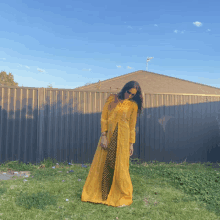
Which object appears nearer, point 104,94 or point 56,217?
point 56,217

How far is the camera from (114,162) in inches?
120

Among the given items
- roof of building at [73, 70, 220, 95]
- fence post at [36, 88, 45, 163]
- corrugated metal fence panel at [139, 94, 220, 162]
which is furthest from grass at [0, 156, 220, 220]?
roof of building at [73, 70, 220, 95]

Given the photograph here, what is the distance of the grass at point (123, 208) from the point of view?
9.07 ft

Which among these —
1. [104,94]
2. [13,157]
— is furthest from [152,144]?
[13,157]

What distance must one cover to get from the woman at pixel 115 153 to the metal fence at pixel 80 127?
285 cm

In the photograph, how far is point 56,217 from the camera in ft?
8.65

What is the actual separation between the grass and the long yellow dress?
0.16m

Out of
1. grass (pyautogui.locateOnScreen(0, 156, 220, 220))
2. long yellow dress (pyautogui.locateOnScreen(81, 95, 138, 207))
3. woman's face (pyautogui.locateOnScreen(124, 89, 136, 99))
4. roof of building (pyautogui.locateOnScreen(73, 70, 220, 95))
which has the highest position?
roof of building (pyautogui.locateOnScreen(73, 70, 220, 95))

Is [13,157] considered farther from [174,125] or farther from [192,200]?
[174,125]

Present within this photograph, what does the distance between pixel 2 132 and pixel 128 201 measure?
4.26m

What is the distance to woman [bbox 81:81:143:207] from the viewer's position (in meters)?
2.98

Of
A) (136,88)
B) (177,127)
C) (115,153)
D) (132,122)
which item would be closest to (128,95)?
(136,88)

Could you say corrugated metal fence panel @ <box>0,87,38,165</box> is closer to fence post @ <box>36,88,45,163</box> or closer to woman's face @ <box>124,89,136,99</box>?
fence post @ <box>36,88,45,163</box>

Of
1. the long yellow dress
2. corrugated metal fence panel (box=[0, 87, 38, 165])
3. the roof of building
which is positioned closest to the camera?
the long yellow dress
